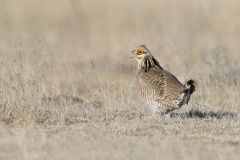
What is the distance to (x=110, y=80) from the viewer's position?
1547 centimetres

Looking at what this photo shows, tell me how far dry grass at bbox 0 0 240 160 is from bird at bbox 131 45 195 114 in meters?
0.23

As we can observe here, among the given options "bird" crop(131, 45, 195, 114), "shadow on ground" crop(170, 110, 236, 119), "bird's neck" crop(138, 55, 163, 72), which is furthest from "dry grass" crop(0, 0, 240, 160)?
"bird's neck" crop(138, 55, 163, 72)

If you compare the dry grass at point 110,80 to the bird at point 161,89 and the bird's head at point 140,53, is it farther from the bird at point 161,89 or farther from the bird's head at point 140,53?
the bird's head at point 140,53

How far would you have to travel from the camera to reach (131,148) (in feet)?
28.9

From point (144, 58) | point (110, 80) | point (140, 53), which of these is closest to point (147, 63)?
point (144, 58)

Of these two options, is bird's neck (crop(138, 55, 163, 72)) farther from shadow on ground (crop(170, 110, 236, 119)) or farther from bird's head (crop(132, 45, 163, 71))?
shadow on ground (crop(170, 110, 236, 119))

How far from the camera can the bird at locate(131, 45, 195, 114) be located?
1078 centimetres

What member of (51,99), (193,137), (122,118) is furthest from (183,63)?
(193,137)

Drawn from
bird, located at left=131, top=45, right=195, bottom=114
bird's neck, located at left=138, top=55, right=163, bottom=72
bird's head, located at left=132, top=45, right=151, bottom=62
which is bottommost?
bird, located at left=131, top=45, right=195, bottom=114

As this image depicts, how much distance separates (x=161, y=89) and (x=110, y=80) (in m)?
4.57

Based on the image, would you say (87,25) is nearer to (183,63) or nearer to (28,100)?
(183,63)

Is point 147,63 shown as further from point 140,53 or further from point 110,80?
point 110,80

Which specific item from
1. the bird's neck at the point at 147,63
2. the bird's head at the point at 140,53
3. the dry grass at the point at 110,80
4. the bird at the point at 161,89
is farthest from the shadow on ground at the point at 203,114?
the bird's head at the point at 140,53

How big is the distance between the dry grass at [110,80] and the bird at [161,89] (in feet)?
0.75
